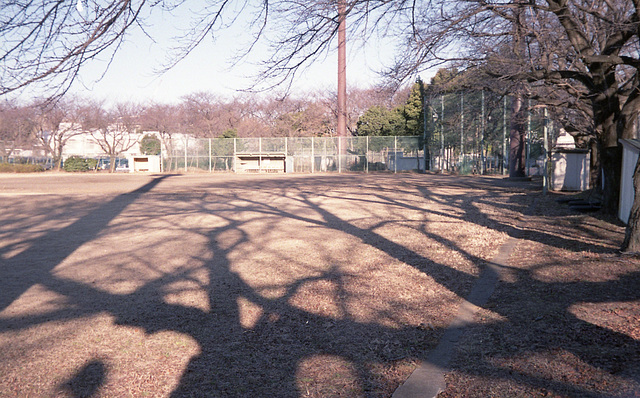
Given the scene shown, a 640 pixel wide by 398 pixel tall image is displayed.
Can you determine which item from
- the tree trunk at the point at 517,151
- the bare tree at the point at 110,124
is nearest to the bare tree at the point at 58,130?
the bare tree at the point at 110,124

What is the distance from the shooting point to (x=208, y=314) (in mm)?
5492

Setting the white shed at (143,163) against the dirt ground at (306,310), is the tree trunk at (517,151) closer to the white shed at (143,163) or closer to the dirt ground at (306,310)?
the dirt ground at (306,310)

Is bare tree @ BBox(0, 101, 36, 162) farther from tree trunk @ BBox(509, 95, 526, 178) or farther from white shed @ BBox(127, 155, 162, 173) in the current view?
tree trunk @ BBox(509, 95, 526, 178)

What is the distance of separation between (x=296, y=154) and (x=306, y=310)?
39403mm

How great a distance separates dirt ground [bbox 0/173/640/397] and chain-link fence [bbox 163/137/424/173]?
104ft

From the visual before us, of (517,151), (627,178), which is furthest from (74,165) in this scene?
(627,178)

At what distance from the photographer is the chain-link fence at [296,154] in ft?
143

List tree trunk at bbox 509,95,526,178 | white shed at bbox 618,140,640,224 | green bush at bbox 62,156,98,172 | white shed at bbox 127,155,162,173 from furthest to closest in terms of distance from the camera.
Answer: white shed at bbox 127,155,162,173 → green bush at bbox 62,156,98,172 → tree trunk at bbox 509,95,526,178 → white shed at bbox 618,140,640,224

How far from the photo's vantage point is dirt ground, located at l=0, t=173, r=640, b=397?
3877 mm

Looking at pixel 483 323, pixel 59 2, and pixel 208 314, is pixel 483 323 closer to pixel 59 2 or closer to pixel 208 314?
pixel 208 314

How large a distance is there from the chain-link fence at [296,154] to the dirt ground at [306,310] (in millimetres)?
31817

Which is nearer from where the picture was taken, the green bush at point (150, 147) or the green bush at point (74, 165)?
the green bush at point (74, 165)

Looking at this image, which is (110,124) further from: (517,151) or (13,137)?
(517,151)

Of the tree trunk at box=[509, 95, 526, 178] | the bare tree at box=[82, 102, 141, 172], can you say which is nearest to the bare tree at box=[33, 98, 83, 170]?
the bare tree at box=[82, 102, 141, 172]
